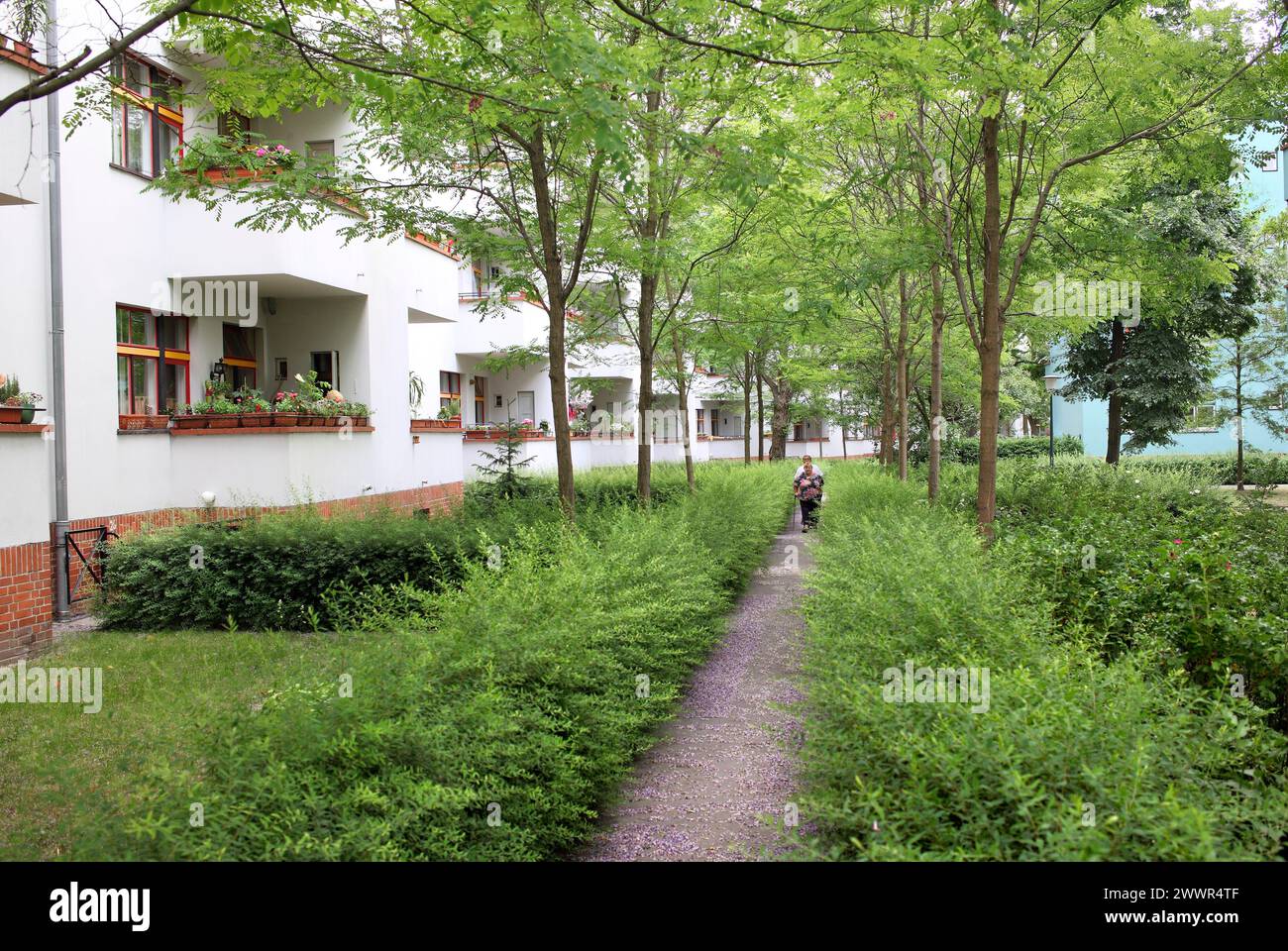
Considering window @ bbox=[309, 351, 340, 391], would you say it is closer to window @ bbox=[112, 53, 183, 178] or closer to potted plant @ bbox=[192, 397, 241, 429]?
potted plant @ bbox=[192, 397, 241, 429]

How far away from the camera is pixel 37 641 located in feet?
32.5

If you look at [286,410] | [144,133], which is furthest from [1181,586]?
[144,133]

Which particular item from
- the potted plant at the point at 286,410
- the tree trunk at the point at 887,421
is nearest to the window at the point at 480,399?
the tree trunk at the point at 887,421

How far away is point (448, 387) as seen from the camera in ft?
90.4

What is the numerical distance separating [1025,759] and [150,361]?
1358 cm

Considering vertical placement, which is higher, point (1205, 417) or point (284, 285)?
→ point (284, 285)

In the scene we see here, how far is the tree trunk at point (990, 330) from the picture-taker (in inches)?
390

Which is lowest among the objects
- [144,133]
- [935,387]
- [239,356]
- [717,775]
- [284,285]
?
[717,775]

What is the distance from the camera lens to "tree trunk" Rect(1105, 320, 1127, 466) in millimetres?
26875

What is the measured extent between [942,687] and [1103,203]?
10884mm

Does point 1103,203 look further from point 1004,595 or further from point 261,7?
point 261,7

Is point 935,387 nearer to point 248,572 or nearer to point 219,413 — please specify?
point 248,572

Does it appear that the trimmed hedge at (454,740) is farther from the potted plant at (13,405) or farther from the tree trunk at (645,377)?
the tree trunk at (645,377)

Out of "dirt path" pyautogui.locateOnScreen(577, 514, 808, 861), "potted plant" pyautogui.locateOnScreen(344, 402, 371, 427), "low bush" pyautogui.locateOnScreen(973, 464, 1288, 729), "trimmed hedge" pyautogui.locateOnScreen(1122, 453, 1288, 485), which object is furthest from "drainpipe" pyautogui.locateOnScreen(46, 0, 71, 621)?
"trimmed hedge" pyautogui.locateOnScreen(1122, 453, 1288, 485)
